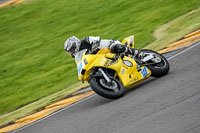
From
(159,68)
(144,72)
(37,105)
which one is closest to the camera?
(144,72)

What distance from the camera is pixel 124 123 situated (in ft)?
17.2

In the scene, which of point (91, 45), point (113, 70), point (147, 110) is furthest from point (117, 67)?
point (147, 110)

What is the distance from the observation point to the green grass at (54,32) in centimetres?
1166

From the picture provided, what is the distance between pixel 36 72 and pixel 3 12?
8.81 meters

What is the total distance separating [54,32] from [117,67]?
9.58m

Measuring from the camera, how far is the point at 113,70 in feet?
23.7

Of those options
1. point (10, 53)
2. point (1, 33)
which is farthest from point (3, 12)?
point (10, 53)

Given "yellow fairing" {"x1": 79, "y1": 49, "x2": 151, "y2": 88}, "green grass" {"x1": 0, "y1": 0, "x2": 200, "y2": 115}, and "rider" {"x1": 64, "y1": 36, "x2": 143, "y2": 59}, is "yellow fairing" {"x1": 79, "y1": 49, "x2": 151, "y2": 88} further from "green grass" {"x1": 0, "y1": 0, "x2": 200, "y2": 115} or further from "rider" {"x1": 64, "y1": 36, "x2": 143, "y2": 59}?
"green grass" {"x1": 0, "y1": 0, "x2": 200, "y2": 115}

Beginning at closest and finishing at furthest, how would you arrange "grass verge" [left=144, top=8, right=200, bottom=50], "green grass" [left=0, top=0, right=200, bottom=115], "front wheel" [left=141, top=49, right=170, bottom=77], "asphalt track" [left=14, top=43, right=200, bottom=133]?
"asphalt track" [left=14, top=43, right=200, bottom=133] < "front wheel" [left=141, top=49, right=170, bottom=77] < "grass verge" [left=144, top=8, right=200, bottom=50] < "green grass" [left=0, top=0, right=200, bottom=115]

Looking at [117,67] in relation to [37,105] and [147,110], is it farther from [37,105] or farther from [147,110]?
[37,105]

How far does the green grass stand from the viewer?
11656mm

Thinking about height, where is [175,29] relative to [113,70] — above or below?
below

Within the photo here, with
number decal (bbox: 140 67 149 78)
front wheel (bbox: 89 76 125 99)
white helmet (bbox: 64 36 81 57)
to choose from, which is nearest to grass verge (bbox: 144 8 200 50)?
number decal (bbox: 140 67 149 78)

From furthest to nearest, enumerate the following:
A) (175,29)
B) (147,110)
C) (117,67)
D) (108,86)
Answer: (175,29) < (117,67) < (108,86) < (147,110)
